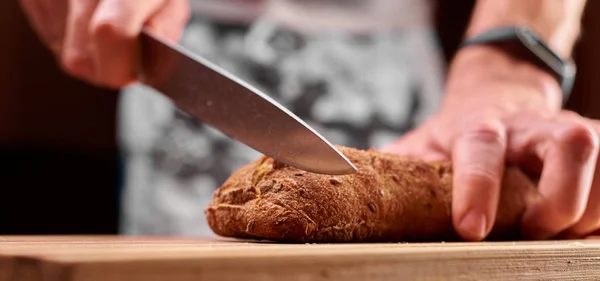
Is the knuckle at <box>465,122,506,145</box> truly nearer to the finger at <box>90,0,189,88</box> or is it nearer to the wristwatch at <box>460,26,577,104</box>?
the wristwatch at <box>460,26,577,104</box>

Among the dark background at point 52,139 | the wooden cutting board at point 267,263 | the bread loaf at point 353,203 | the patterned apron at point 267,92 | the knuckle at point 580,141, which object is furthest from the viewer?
the dark background at point 52,139

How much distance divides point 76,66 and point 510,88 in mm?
857

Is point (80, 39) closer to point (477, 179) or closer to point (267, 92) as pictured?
point (477, 179)

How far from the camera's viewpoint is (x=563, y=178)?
969 millimetres

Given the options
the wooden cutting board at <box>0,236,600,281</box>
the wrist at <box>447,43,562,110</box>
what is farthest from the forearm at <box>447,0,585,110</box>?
the wooden cutting board at <box>0,236,600,281</box>

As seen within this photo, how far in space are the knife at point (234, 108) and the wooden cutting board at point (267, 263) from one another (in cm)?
23

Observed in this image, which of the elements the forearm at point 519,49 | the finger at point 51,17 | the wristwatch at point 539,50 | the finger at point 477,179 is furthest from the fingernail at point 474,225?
the finger at point 51,17

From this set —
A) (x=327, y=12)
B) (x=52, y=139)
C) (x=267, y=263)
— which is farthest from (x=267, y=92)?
(x=267, y=263)

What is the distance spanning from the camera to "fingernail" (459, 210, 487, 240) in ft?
2.96

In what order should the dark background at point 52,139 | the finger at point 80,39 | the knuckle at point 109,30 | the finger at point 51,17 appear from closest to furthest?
the knuckle at point 109,30, the finger at point 80,39, the finger at point 51,17, the dark background at point 52,139

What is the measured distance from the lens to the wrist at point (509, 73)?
1.37 meters

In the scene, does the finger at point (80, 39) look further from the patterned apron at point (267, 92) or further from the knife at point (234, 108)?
the patterned apron at point (267, 92)

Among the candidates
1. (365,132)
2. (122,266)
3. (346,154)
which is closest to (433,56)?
(365,132)

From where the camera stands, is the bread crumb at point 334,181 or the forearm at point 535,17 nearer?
the bread crumb at point 334,181
